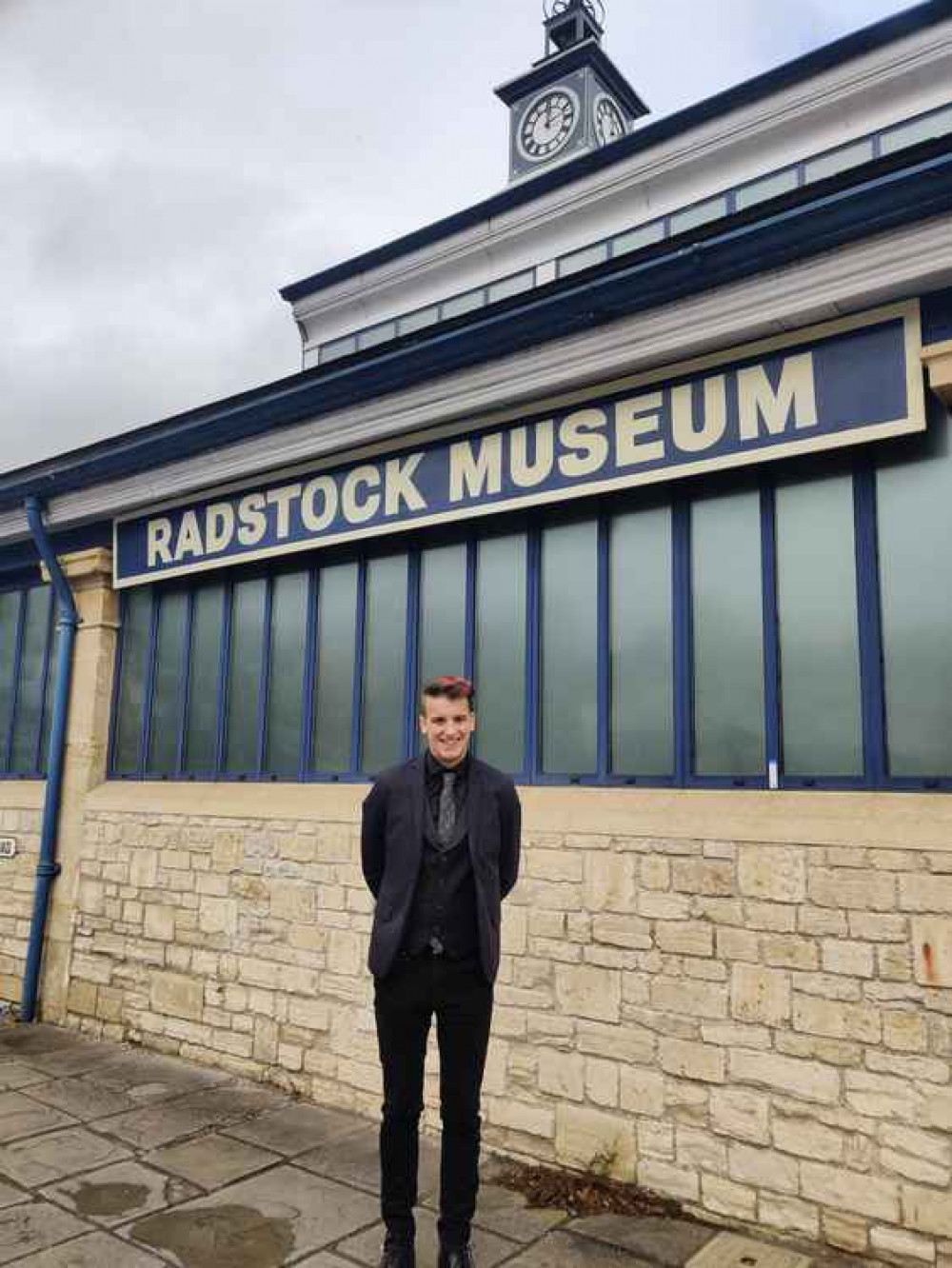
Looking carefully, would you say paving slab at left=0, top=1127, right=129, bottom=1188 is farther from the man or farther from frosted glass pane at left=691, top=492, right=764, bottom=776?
frosted glass pane at left=691, top=492, right=764, bottom=776

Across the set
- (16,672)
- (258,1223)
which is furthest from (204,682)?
(258,1223)

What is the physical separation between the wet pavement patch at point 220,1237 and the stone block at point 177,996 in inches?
91.4

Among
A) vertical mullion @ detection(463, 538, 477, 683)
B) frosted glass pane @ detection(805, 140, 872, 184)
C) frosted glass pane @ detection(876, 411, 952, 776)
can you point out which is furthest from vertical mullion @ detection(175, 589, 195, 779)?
frosted glass pane @ detection(805, 140, 872, 184)

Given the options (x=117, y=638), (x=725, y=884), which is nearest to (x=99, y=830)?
(x=117, y=638)

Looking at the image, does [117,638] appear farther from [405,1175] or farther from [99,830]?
[405,1175]

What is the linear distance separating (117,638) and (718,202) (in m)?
11.2

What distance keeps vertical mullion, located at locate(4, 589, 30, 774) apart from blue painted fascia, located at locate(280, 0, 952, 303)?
11.7 metres

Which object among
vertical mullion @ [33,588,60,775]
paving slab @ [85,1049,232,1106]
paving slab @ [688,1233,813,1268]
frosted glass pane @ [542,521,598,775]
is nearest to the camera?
paving slab @ [688,1233,813,1268]

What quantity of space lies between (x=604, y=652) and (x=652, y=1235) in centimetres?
258

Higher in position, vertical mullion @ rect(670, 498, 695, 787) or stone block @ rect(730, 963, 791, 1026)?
vertical mullion @ rect(670, 498, 695, 787)

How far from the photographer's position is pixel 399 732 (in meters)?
5.75

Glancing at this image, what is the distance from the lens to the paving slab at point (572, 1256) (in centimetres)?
Answer: 357

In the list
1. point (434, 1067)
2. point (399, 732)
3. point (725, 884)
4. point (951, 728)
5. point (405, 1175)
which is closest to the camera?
point (405, 1175)

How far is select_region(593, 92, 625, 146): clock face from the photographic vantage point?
19.3m
